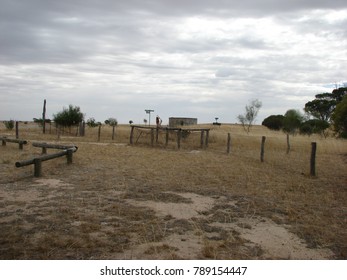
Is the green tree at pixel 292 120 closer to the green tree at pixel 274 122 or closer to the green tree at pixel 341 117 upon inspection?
the green tree at pixel 274 122

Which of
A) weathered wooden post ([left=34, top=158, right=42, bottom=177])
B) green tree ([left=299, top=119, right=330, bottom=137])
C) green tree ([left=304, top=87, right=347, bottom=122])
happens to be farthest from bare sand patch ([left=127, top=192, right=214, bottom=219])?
green tree ([left=304, top=87, right=347, bottom=122])

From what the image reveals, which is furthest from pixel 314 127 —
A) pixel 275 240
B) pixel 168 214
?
pixel 275 240

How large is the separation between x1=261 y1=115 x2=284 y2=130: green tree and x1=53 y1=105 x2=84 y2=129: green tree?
32.2 meters

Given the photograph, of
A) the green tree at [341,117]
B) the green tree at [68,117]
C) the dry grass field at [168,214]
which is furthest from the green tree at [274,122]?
the dry grass field at [168,214]

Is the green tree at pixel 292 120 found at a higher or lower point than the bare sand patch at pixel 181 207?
higher

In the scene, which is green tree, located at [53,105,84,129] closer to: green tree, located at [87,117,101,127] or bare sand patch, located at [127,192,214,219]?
green tree, located at [87,117,101,127]

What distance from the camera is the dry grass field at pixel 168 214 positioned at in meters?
5.04

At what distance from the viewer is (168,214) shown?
22.7 feet

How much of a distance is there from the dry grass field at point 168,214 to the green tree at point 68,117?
27458 mm

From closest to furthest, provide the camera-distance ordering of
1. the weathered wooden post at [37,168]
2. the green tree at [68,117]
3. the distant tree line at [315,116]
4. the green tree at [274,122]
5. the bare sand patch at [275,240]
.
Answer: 1. the bare sand patch at [275,240]
2. the weathered wooden post at [37,168]
3. the green tree at [68,117]
4. the distant tree line at [315,116]
5. the green tree at [274,122]

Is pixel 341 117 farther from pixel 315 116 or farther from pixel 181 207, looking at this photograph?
pixel 315 116

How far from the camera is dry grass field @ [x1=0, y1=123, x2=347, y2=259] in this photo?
504 centimetres

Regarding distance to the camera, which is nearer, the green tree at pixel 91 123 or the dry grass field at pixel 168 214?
the dry grass field at pixel 168 214

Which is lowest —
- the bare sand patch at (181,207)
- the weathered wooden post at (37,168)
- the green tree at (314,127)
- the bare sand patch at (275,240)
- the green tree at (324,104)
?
the bare sand patch at (275,240)
